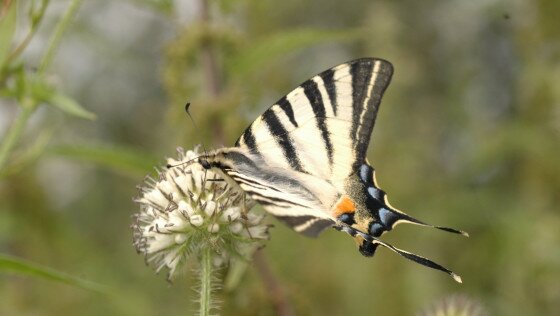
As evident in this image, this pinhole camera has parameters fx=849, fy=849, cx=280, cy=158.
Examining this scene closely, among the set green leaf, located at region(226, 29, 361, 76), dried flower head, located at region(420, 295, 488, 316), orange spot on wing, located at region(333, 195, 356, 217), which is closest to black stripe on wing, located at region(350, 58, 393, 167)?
orange spot on wing, located at region(333, 195, 356, 217)

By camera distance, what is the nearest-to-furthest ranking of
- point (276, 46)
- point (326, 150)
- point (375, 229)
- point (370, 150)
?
point (375, 229) → point (326, 150) → point (276, 46) → point (370, 150)

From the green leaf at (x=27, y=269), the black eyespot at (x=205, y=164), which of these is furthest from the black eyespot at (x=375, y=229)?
the green leaf at (x=27, y=269)

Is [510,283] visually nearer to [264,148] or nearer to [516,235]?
[516,235]

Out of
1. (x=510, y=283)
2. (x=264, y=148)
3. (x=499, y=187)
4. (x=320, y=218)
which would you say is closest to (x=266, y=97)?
(x=499, y=187)

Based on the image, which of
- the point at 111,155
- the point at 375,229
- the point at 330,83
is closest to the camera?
the point at 375,229

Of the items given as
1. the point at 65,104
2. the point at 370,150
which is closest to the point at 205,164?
the point at 65,104

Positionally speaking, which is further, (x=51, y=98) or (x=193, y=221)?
(x=51, y=98)

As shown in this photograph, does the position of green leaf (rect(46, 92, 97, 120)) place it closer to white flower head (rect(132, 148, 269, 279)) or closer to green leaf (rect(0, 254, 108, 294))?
white flower head (rect(132, 148, 269, 279))

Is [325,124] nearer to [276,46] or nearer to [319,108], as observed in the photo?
[319,108]

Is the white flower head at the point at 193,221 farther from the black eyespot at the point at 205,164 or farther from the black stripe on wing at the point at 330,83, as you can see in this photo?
the black stripe on wing at the point at 330,83
